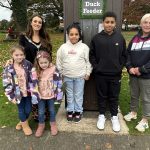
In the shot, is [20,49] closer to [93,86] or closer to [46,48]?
[46,48]

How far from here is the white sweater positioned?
482 cm

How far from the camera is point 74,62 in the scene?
189 inches

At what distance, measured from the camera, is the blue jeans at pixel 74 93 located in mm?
4988

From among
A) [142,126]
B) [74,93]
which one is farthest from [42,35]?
[142,126]

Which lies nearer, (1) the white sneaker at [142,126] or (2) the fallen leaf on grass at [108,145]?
(2) the fallen leaf on grass at [108,145]

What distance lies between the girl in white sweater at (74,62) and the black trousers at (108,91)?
25cm

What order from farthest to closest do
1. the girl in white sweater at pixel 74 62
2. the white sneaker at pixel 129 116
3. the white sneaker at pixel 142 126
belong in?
the white sneaker at pixel 129 116 → the white sneaker at pixel 142 126 → the girl in white sweater at pixel 74 62

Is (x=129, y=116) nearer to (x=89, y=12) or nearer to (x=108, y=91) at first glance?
(x=108, y=91)

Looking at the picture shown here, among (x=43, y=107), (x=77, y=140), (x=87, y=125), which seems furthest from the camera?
(x=87, y=125)

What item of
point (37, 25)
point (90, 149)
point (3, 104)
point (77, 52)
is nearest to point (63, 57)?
point (77, 52)

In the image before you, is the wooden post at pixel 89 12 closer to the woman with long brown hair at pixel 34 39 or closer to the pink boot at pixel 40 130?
the woman with long brown hair at pixel 34 39

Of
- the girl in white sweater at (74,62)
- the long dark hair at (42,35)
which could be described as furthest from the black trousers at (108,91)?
the long dark hair at (42,35)

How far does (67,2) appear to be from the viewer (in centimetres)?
503

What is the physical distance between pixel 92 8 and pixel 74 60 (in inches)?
38.3
